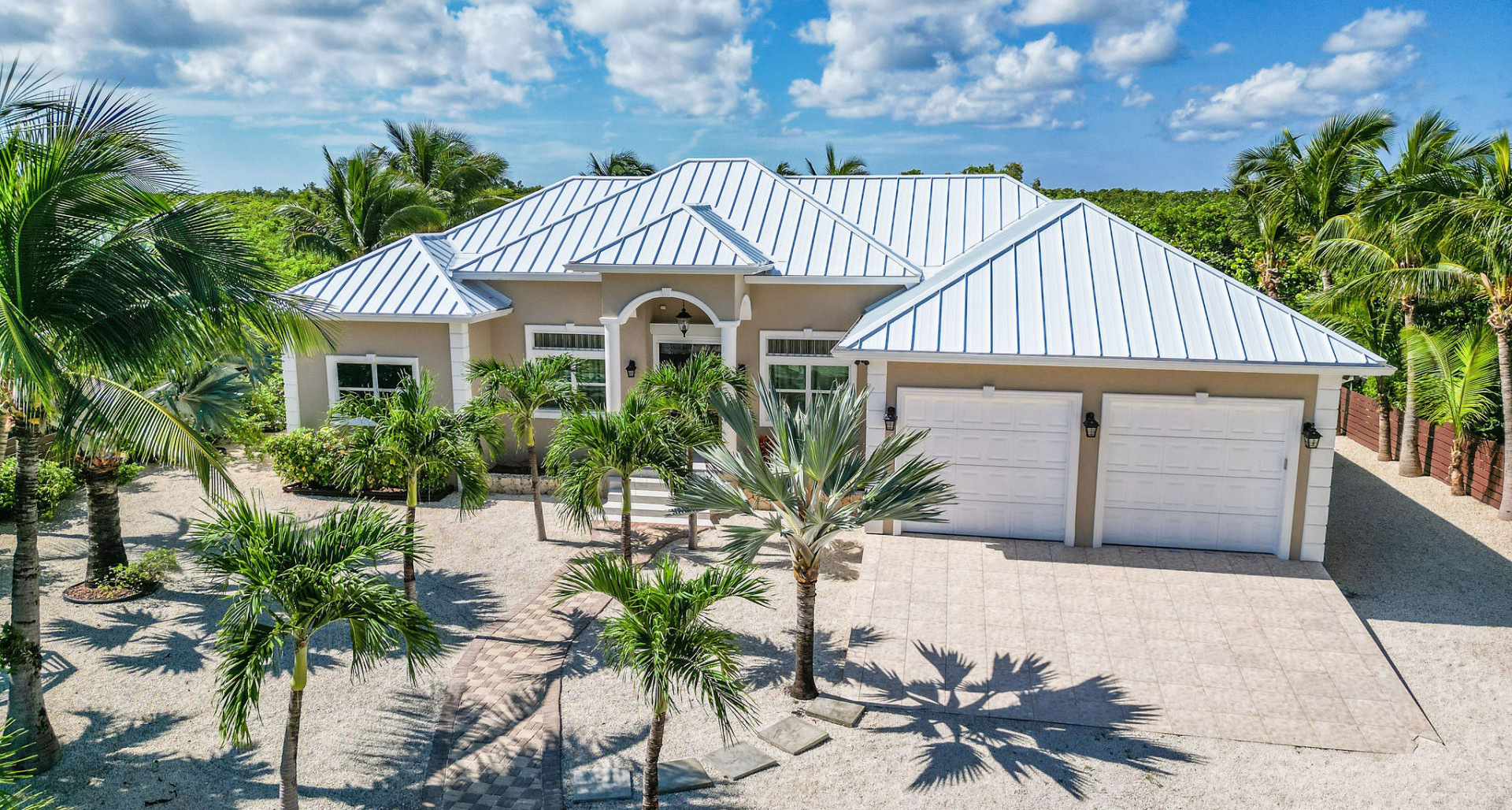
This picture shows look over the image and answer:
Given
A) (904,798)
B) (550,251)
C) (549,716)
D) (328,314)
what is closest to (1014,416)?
(904,798)

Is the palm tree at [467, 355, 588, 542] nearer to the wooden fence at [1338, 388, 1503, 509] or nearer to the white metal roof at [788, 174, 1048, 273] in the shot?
the white metal roof at [788, 174, 1048, 273]

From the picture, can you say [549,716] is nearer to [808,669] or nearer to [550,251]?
[808,669]

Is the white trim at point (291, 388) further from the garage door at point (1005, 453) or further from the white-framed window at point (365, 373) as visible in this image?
the garage door at point (1005, 453)

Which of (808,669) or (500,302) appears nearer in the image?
(808,669)

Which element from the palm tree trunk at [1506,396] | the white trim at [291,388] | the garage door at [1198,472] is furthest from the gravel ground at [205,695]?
the palm tree trunk at [1506,396]

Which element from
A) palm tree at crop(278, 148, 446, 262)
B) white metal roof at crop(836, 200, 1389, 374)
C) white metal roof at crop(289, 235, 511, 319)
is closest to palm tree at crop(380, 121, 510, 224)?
palm tree at crop(278, 148, 446, 262)

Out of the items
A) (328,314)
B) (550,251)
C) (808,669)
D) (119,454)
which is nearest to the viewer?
(808,669)

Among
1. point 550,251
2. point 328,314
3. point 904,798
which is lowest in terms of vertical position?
point 904,798

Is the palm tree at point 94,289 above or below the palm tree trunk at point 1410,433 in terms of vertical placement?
above

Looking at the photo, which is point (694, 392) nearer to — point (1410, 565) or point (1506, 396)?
point (1410, 565)
